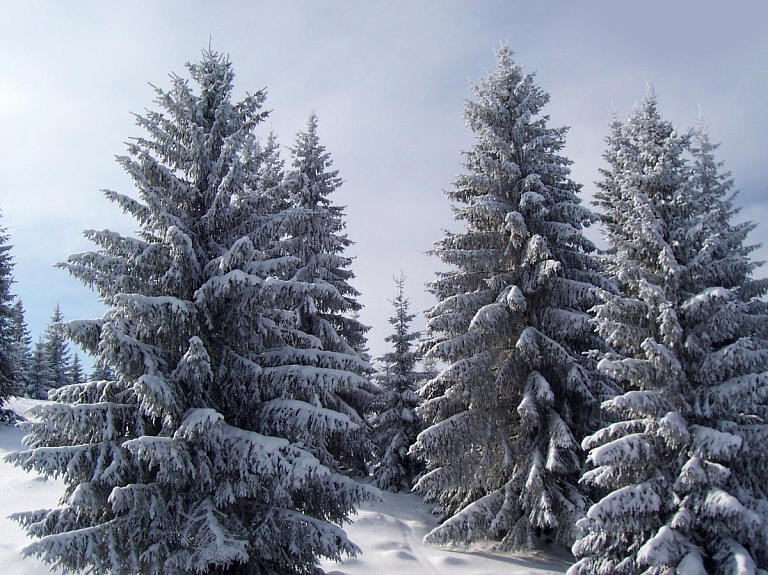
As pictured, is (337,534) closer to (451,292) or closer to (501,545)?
(501,545)

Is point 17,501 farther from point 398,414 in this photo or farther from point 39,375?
point 39,375

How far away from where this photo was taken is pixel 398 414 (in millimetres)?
21203

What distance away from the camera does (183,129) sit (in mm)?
10086

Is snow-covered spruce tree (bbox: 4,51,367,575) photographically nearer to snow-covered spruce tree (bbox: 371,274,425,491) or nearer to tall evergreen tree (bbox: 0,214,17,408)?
snow-covered spruce tree (bbox: 371,274,425,491)

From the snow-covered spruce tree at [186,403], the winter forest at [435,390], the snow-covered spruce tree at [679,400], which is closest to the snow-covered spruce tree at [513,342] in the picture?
the winter forest at [435,390]

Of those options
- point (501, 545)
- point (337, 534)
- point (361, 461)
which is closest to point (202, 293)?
point (337, 534)

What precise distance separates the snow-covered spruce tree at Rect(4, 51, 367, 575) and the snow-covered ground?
125 inches

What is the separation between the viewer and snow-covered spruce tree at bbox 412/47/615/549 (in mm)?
12594

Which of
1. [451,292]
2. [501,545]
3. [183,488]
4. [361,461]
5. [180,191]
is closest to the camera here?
[183,488]

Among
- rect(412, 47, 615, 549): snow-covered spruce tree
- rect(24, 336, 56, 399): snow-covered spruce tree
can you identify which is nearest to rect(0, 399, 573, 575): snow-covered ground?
rect(412, 47, 615, 549): snow-covered spruce tree

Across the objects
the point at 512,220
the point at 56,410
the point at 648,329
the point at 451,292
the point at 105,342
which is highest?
the point at 512,220

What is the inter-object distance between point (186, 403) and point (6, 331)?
22535 millimetres

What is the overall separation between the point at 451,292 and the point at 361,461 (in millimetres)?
8389

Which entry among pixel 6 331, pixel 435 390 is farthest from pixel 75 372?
pixel 435 390
